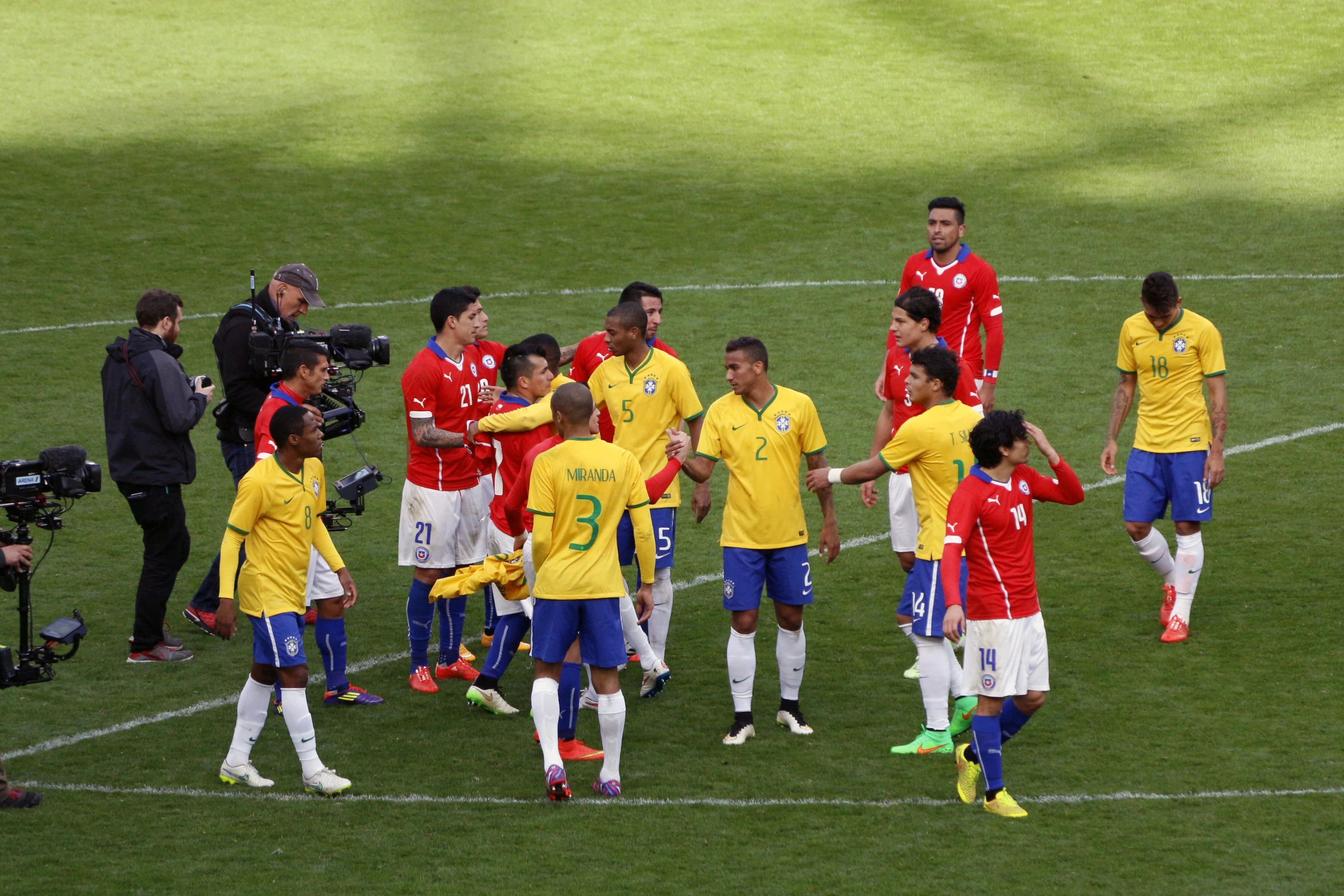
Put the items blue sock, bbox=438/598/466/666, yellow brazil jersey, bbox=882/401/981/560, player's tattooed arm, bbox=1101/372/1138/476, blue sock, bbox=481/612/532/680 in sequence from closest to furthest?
yellow brazil jersey, bbox=882/401/981/560, blue sock, bbox=481/612/532/680, blue sock, bbox=438/598/466/666, player's tattooed arm, bbox=1101/372/1138/476

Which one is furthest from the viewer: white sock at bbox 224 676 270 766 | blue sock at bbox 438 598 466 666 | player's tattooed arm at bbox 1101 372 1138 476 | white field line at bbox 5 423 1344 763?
player's tattooed arm at bbox 1101 372 1138 476

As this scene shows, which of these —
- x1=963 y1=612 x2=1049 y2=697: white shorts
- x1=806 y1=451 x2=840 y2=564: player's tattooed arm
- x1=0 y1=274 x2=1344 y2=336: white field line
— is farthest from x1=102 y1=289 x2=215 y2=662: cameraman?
x1=0 y1=274 x2=1344 y2=336: white field line

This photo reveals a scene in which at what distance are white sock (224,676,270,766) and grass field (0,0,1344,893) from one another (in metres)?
0.23

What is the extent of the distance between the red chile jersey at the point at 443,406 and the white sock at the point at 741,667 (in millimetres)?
2142

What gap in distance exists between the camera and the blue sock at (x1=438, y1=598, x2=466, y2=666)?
9.27 meters

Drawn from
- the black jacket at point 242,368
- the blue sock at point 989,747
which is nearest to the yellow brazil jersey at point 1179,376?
the blue sock at point 989,747

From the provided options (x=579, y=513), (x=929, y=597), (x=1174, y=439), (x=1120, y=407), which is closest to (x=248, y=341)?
(x=579, y=513)

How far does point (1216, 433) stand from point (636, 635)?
388 cm

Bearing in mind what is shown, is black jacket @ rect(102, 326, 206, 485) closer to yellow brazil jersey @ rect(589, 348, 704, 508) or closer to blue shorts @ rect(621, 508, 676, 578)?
yellow brazil jersey @ rect(589, 348, 704, 508)

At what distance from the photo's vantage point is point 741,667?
8047 millimetres

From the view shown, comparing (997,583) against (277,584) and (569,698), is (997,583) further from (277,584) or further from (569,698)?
(277,584)

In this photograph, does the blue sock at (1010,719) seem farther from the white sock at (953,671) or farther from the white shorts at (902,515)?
the white shorts at (902,515)

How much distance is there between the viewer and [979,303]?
10.1 metres

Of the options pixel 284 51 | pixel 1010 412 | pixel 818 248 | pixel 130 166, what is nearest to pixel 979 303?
pixel 1010 412
